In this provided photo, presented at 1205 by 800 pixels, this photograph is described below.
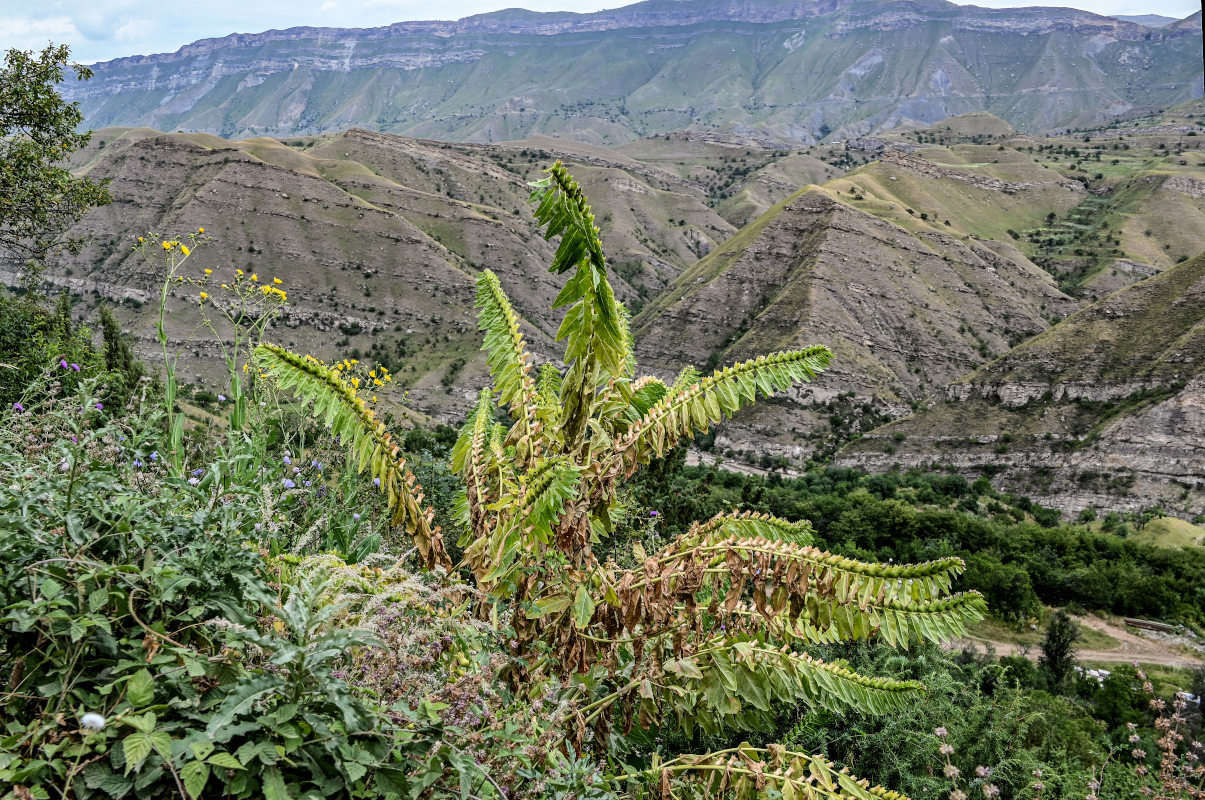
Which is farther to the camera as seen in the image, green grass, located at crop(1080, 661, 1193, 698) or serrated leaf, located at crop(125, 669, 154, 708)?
green grass, located at crop(1080, 661, 1193, 698)

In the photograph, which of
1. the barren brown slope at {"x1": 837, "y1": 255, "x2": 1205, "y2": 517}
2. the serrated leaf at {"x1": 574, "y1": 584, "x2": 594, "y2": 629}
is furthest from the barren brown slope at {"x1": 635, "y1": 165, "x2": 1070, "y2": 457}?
the serrated leaf at {"x1": 574, "y1": 584, "x2": 594, "y2": 629}

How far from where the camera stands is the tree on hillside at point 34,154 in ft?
52.9

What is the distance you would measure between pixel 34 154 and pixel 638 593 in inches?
814

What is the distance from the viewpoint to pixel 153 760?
1538 mm

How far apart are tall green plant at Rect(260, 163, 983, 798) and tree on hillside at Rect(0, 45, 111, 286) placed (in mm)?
17514

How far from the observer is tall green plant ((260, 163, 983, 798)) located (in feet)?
9.84

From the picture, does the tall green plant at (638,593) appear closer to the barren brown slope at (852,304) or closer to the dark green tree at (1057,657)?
the dark green tree at (1057,657)

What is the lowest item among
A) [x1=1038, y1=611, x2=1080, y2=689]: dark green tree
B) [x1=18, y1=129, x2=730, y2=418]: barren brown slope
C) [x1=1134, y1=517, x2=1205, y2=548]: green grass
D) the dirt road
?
[x1=1134, y1=517, x2=1205, y2=548]: green grass

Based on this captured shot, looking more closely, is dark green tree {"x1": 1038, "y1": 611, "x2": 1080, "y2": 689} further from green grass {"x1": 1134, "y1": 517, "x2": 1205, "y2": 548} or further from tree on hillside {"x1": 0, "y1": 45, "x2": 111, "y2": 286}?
tree on hillside {"x1": 0, "y1": 45, "x2": 111, "y2": 286}

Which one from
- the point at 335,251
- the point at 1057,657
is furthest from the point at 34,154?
the point at 335,251

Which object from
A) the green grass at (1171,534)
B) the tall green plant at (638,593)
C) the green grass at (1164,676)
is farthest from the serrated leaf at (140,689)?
the green grass at (1171,534)

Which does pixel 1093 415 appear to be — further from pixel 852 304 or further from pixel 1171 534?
pixel 852 304

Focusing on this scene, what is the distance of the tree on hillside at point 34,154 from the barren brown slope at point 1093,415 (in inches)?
2159

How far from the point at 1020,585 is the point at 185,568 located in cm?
3020
